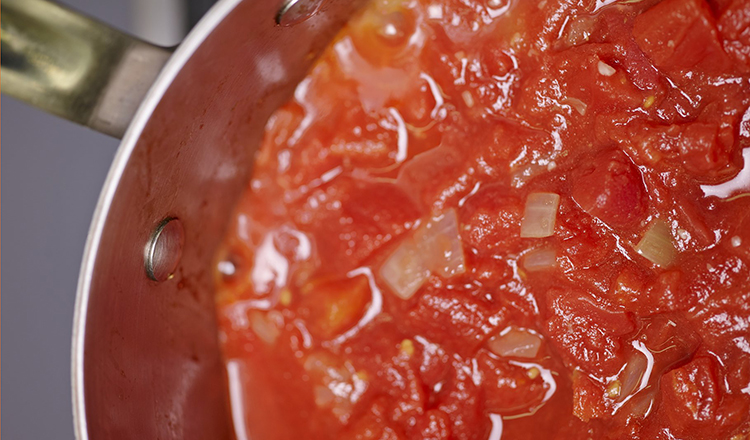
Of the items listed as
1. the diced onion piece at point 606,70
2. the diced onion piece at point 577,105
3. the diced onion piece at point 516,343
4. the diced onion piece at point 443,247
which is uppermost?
the diced onion piece at point 606,70

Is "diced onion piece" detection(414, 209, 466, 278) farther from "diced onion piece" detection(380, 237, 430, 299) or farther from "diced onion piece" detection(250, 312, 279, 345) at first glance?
"diced onion piece" detection(250, 312, 279, 345)

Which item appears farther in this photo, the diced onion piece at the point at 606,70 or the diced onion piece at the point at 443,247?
the diced onion piece at the point at 443,247

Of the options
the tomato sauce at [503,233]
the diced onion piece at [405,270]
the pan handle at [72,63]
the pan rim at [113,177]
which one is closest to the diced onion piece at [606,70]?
the tomato sauce at [503,233]

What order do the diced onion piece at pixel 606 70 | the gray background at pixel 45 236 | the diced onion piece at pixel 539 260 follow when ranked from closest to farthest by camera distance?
1. the diced onion piece at pixel 606 70
2. the diced onion piece at pixel 539 260
3. the gray background at pixel 45 236

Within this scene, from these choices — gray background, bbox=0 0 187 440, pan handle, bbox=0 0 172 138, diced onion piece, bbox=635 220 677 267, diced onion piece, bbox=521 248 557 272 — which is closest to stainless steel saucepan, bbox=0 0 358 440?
pan handle, bbox=0 0 172 138

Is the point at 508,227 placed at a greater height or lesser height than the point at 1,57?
lesser

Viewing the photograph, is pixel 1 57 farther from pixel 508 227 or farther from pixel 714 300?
pixel 714 300

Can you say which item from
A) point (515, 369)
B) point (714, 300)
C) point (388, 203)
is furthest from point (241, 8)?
point (714, 300)

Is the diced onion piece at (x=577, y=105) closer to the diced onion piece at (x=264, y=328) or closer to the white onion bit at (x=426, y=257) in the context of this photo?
the white onion bit at (x=426, y=257)
